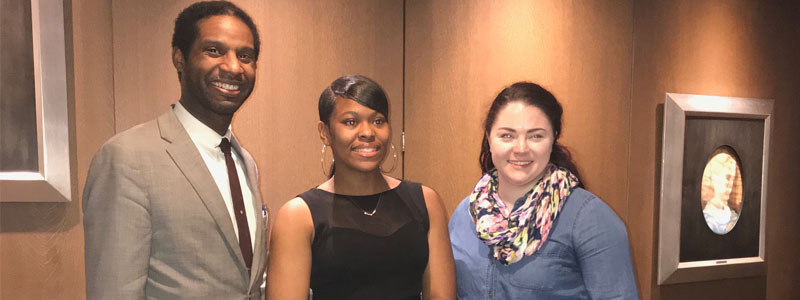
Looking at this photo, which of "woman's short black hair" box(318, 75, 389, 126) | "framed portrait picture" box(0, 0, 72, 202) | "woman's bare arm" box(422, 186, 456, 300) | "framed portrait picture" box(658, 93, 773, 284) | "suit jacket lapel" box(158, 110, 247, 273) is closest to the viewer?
"suit jacket lapel" box(158, 110, 247, 273)

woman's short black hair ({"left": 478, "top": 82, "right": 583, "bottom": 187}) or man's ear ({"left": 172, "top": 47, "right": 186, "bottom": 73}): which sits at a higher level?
man's ear ({"left": 172, "top": 47, "right": 186, "bottom": 73})

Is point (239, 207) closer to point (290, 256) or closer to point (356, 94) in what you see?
point (290, 256)

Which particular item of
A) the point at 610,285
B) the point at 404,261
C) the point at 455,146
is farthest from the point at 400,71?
the point at 610,285

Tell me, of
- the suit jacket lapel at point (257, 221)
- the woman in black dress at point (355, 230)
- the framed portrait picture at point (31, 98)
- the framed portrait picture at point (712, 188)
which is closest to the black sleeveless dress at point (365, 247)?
the woman in black dress at point (355, 230)

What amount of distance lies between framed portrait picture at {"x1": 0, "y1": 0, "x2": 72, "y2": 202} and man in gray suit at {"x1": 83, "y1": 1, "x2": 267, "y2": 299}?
2.48 feet

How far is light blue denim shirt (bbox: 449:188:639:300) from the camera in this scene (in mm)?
1499

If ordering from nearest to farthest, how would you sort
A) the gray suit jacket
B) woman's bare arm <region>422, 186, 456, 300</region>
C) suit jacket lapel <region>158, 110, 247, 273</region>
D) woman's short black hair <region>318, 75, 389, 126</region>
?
the gray suit jacket < suit jacket lapel <region>158, 110, 247, 273</region> < woman's short black hair <region>318, 75, 389, 126</region> < woman's bare arm <region>422, 186, 456, 300</region>

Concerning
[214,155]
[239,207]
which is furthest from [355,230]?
[214,155]

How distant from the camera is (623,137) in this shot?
266cm

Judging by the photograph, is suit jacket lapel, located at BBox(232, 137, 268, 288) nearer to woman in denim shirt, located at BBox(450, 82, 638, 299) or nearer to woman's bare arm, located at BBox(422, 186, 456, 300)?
woman's bare arm, located at BBox(422, 186, 456, 300)

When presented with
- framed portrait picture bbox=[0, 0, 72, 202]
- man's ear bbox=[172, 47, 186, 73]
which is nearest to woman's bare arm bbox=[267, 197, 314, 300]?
man's ear bbox=[172, 47, 186, 73]

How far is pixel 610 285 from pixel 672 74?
1.71 meters

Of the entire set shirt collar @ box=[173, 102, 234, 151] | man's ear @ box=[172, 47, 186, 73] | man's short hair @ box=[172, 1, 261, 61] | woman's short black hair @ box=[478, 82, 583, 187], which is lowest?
shirt collar @ box=[173, 102, 234, 151]

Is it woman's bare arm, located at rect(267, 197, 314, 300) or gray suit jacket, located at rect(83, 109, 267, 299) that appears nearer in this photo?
gray suit jacket, located at rect(83, 109, 267, 299)
